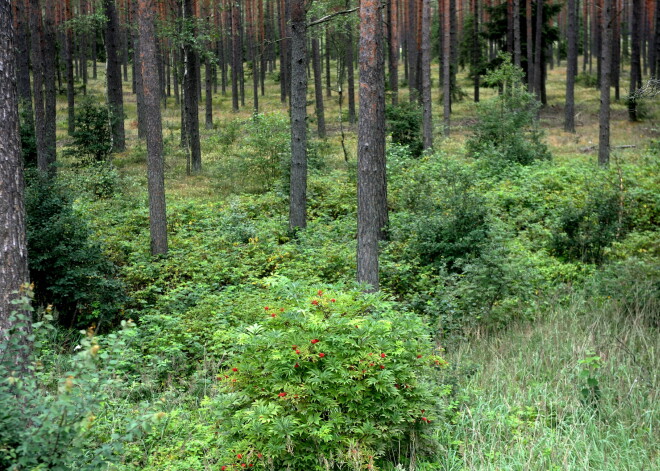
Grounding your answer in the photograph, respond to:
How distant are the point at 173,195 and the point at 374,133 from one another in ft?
33.4

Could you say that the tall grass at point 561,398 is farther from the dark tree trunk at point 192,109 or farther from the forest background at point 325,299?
the dark tree trunk at point 192,109

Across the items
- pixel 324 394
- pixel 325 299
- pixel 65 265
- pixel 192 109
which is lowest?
pixel 324 394

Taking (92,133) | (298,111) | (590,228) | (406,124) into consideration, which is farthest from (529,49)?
(298,111)

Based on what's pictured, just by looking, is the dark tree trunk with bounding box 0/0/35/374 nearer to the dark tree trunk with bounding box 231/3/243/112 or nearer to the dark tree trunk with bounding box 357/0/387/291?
the dark tree trunk with bounding box 357/0/387/291

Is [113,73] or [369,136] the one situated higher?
[113,73]

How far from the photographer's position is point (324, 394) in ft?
14.8

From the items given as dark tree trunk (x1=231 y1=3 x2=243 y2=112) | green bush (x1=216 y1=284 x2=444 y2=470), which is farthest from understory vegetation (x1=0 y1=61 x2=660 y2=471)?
dark tree trunk (x1=231 y1=3 x2=243 y2=112)

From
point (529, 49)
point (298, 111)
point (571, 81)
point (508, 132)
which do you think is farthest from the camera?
point (529, 49)

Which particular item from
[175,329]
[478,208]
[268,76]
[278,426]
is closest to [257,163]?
[478,208]

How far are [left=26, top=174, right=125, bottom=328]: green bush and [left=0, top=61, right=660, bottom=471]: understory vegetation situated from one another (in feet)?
0.11

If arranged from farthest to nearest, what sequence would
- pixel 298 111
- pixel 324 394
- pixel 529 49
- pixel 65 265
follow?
pixel 529 49
pixel 298 111
pixel 65 265
pixel 324 394

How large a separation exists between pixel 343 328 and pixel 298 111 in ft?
28.3

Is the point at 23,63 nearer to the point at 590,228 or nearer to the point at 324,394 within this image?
the point at 590,228

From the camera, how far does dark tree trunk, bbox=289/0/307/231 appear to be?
12.2m
